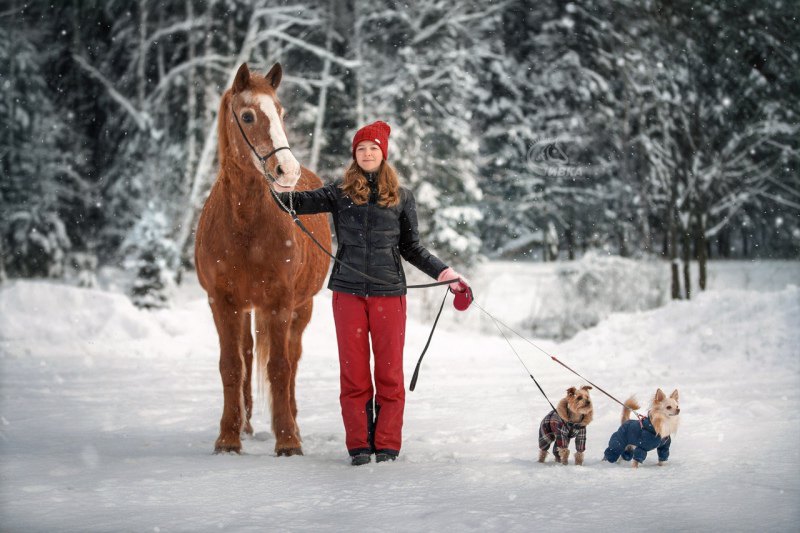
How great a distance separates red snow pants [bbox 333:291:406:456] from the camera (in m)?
4.81

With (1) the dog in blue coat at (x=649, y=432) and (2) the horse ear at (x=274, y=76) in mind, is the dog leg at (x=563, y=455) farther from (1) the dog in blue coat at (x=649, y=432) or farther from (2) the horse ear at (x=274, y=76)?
(2) the horse ear at (x=274, y=76)

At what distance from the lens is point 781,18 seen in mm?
17156

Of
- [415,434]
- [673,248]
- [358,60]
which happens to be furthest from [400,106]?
[415,434]

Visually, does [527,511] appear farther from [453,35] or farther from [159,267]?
[453,35]

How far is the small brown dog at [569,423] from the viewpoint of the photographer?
14.5 feet

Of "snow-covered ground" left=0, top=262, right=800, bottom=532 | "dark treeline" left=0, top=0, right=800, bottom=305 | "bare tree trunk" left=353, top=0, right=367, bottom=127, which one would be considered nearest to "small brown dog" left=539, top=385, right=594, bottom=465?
"snow-covered ground" left=0, top=262, right=800, bottom=532

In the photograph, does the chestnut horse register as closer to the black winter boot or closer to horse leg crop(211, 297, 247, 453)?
horse leg crop(211, 297, 247, 453)

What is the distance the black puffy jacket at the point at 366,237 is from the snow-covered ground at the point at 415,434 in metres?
1.12

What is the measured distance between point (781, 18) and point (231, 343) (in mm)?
16589

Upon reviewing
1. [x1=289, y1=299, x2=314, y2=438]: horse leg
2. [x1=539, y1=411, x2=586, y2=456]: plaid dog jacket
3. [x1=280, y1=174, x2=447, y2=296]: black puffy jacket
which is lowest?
[x1=539, y1=411, x2=586, y2=456]: plaid dog jacket

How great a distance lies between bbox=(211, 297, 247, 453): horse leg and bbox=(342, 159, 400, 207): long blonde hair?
3.87 feet

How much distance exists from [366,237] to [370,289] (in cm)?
33

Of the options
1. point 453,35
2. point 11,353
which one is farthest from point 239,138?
point 453,35

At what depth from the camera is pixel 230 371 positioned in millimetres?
5219
